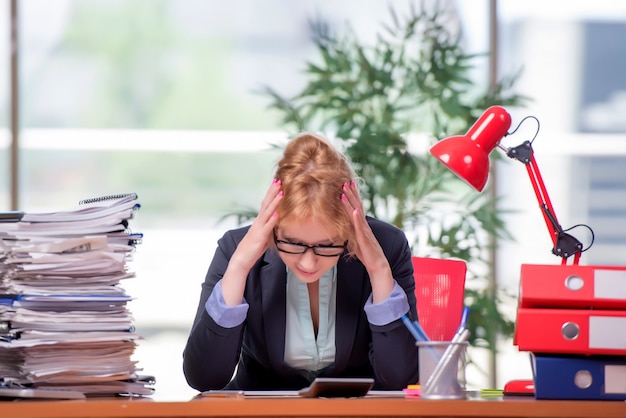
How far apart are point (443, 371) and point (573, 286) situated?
288 mm

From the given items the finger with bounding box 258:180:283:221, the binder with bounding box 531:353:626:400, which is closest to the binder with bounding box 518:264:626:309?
the binder with bounding box 531:353:626:400

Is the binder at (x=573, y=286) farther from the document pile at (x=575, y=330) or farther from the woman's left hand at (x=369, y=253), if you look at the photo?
the woman's left hand at (x=369, y=253)

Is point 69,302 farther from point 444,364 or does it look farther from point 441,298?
point 441,298

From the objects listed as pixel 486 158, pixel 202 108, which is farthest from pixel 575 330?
pixel 202 108

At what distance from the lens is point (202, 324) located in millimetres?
1875

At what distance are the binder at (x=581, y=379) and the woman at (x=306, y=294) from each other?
43 cm

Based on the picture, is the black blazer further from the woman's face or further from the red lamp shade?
the red lamp shade

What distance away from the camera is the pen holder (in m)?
1.48

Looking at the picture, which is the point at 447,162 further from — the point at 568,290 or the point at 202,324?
the point at 202,324

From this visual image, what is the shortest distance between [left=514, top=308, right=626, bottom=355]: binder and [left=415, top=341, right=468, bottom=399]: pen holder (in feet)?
0.40

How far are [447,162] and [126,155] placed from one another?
2975 mm

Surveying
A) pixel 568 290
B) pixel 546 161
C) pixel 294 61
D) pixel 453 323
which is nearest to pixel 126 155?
pixel 294 61

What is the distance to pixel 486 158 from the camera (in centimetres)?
178

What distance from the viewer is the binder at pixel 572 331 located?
1.52m
